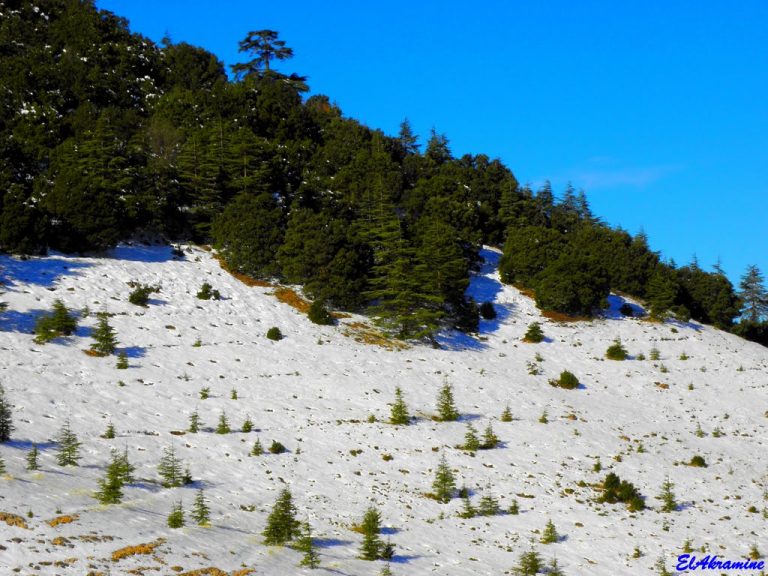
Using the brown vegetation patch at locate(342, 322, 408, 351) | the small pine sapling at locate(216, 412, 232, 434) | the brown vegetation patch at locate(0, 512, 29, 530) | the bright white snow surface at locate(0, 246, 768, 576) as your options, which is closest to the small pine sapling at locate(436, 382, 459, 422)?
the bright white snow surface at locate(0, 246, 768, 576)

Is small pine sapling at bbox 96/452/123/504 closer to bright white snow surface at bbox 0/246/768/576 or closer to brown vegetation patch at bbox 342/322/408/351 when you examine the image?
bright white snow surface at bbox 0/246/768/576

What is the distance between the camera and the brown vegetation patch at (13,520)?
53.2ft

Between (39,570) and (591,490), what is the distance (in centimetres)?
2249

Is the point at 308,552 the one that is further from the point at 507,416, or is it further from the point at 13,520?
the point at 507,416

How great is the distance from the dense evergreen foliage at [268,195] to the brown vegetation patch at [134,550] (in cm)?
3227

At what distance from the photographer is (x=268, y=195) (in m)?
59.2

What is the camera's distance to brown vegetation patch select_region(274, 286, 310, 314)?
4991cm

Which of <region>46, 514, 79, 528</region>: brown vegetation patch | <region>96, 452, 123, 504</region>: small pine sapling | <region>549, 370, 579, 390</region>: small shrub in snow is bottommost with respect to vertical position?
<region>46, 514, 79, 528</region>: brown vegetation patch

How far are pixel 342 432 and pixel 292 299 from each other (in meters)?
20.9

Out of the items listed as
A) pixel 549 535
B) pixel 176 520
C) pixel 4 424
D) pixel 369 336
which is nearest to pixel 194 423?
pixel 4 424

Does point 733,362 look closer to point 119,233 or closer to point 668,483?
point 668,483

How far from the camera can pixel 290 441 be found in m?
29.8

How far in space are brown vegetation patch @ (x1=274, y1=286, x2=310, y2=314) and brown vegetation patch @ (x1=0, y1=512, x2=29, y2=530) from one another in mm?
33002

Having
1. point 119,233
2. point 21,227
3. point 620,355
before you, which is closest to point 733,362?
point 620,355
